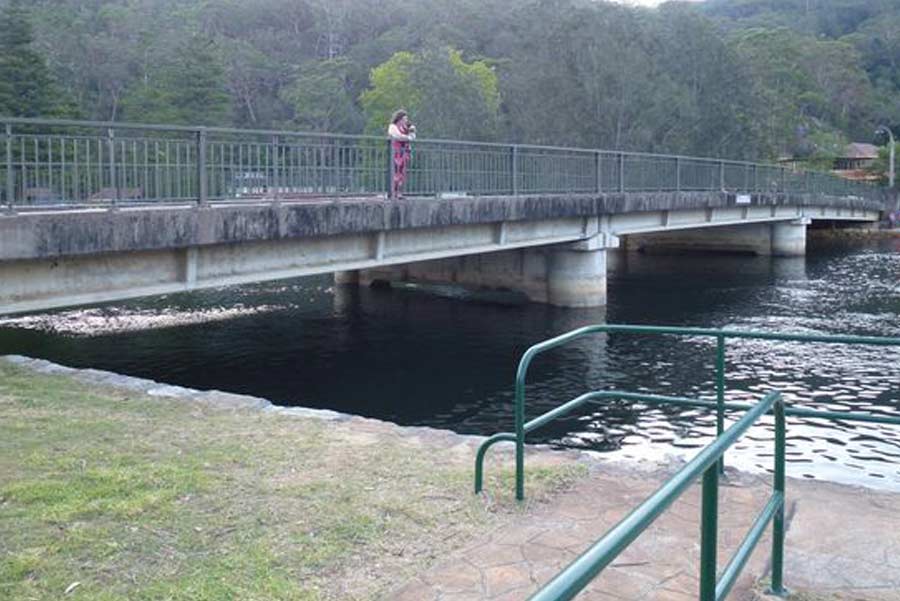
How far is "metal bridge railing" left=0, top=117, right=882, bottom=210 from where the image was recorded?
11227mm

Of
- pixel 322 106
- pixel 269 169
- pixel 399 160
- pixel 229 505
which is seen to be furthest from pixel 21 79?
pixel 229 505

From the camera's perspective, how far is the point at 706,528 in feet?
9.96

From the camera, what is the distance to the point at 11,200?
10.2m

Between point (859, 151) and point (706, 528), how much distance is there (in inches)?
3397

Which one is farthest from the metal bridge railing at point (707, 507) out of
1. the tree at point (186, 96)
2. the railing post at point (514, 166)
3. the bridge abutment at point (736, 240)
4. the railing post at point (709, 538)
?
the tree at point (186, 96)

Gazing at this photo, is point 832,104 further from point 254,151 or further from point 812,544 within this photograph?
point 812,544

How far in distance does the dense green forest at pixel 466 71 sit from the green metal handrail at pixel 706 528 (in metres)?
41.7

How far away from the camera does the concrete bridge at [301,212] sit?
11.0 metres

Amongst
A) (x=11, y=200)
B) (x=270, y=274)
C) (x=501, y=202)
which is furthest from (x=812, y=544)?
(x=501, y=202)

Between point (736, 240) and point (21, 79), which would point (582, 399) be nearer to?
point (736, 240)

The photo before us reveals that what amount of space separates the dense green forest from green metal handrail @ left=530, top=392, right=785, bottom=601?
41681mm

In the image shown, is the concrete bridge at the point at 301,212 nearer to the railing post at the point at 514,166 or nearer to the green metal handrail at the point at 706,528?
the railing post at the point at 514,166

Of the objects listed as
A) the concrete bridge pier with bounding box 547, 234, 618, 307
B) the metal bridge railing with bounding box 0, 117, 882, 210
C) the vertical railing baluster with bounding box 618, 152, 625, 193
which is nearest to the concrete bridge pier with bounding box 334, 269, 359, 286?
the concrete bridge pier with bounding box 547, 234, 618, 307

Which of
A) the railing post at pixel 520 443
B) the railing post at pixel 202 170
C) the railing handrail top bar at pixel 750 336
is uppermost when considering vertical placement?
the railing post at pixel 202 170
